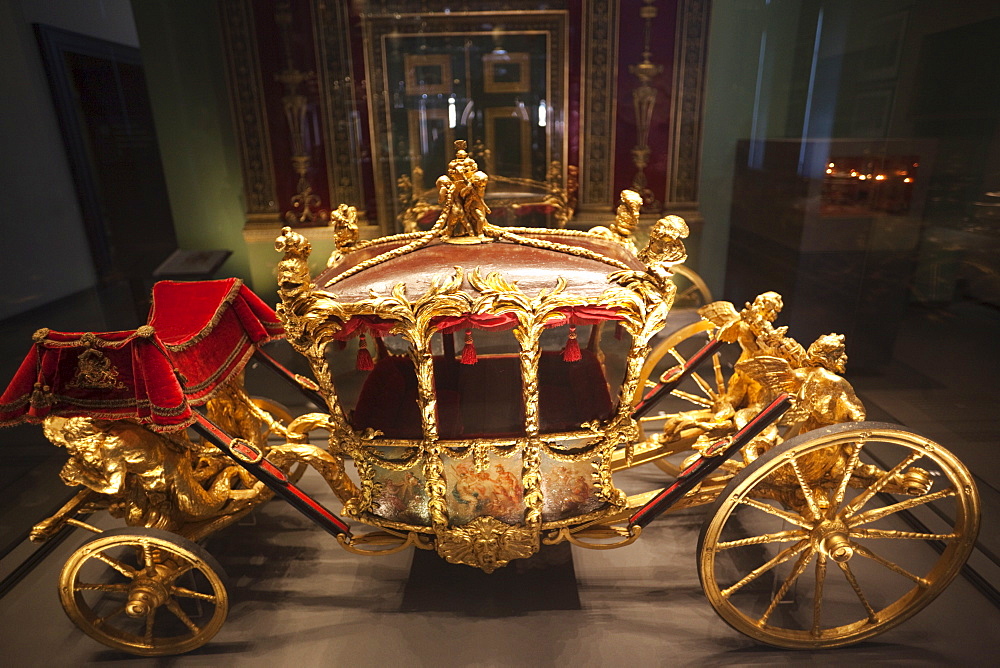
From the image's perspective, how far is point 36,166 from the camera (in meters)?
2.36

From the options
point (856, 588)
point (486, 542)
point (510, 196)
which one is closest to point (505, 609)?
point (486, 542)

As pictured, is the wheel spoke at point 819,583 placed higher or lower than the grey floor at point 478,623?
higher

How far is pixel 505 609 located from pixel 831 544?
1.02 metres

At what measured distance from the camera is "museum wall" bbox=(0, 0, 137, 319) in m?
2.22

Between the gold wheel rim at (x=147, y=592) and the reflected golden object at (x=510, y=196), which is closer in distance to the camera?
the gold wheel rim at (x=147, y=592)

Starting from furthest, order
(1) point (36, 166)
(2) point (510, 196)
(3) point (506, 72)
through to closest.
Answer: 1. (2) point (510, 196)
2. (3) point (506, 72)
3. (1) point (36, 166)

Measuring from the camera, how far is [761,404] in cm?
206

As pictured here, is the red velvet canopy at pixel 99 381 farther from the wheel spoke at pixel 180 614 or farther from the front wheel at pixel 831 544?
the front wheel at pixel 831 544

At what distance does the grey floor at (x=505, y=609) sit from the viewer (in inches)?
68.6

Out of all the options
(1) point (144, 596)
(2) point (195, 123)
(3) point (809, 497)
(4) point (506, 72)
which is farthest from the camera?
(4) point (506, 72)

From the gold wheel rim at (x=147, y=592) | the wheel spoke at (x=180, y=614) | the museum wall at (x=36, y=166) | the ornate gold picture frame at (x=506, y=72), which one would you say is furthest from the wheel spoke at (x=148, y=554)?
the ornate gold picture frame at (x=506, y=72)

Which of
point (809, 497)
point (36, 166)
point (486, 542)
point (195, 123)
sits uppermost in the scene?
point (195, 123)

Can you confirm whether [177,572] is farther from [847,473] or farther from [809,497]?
[847,473]

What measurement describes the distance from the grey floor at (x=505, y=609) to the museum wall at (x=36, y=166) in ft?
Result: 3.27
